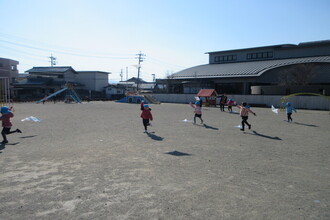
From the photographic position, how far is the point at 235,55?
4659 cm

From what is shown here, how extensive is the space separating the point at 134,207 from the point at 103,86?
5953 centimetres

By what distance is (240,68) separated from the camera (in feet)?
131

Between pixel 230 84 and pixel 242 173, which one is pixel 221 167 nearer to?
pixel 242 173

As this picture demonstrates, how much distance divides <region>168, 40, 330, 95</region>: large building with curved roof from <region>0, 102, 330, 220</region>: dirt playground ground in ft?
88.9

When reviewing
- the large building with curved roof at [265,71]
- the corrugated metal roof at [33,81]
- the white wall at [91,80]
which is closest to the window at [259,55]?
the large building with curved roof at [265,71]

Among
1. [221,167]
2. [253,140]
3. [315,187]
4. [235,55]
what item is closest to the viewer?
[315,187]

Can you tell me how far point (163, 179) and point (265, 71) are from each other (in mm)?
34061

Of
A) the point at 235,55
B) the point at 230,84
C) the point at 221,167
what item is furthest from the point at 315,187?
the point at 235,55

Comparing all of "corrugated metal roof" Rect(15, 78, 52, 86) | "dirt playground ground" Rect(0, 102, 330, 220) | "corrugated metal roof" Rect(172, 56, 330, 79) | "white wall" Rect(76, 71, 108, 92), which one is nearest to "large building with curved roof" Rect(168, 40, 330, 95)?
"corrugated metal roof" Rect(172, 56, 330, 79)

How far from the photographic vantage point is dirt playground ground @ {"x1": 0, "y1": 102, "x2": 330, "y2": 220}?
3738mm

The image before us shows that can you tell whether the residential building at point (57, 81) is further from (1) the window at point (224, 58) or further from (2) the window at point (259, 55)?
(2) the window at point (259, 55)

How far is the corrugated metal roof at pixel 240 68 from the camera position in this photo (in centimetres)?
3500

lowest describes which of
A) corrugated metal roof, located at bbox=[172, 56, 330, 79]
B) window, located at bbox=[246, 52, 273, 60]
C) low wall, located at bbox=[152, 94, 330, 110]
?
low wall, located at bbox=[152, 94, 330, 110]

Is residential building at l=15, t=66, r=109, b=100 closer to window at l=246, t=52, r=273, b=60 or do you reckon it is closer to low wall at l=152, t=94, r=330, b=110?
low wall at l=152, t=94, r=330, b=110
